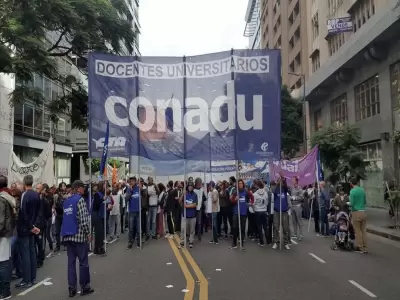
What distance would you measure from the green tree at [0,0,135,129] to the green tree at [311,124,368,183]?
10.7 meters

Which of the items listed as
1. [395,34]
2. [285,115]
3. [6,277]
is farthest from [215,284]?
[285,115]

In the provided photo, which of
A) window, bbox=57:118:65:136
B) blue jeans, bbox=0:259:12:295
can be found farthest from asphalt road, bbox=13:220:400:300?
window, bbox=57:118:65:136

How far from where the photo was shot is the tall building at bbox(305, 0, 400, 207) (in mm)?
23219

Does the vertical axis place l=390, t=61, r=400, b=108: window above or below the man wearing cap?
above

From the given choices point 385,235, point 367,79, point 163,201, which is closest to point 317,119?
point 367,79

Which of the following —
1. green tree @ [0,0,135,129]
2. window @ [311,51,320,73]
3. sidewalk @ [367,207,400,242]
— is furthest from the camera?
window @ [311,51,320,73]

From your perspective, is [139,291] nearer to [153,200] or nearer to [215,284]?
[215,284]

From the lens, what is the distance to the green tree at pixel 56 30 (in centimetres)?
1652

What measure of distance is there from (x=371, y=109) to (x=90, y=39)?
1625 cm

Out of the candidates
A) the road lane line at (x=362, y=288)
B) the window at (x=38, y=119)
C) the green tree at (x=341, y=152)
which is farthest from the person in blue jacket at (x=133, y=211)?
the window at (x=38, y=119)

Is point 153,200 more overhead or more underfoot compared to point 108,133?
more underfoot

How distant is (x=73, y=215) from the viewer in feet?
24.3

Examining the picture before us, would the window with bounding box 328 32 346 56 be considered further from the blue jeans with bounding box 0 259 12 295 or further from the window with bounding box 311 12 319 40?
the blue jeans with bounding box 0 259 12 295

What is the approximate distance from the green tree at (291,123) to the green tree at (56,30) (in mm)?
24495
